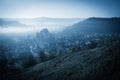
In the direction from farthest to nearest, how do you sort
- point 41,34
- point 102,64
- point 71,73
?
point 41,34 → point 71,73 → point 102,64

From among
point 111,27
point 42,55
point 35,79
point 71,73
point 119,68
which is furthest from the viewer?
point 111,27

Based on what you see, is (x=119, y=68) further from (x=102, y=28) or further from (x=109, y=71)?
(x=102, y=28)

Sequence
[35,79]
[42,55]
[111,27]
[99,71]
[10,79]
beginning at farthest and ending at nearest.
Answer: [111,27]
[42,55]
[10,79]
[35,79]
[99,71]

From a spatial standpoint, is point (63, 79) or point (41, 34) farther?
point (41, 34)

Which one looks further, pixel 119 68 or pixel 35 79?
pixel 35 79

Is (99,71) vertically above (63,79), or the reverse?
(99,71)

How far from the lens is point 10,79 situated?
26.9 m

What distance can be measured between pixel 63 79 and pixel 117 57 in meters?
8.37

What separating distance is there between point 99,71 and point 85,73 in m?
2.03

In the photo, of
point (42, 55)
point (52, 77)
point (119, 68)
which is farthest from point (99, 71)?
point (42, 55)

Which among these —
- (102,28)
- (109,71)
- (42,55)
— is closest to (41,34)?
(102,28)

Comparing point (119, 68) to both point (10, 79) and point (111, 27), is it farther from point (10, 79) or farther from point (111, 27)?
point (111, 27)

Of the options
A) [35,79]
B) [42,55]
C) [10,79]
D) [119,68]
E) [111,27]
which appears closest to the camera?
[119,68]

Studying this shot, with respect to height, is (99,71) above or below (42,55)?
above
